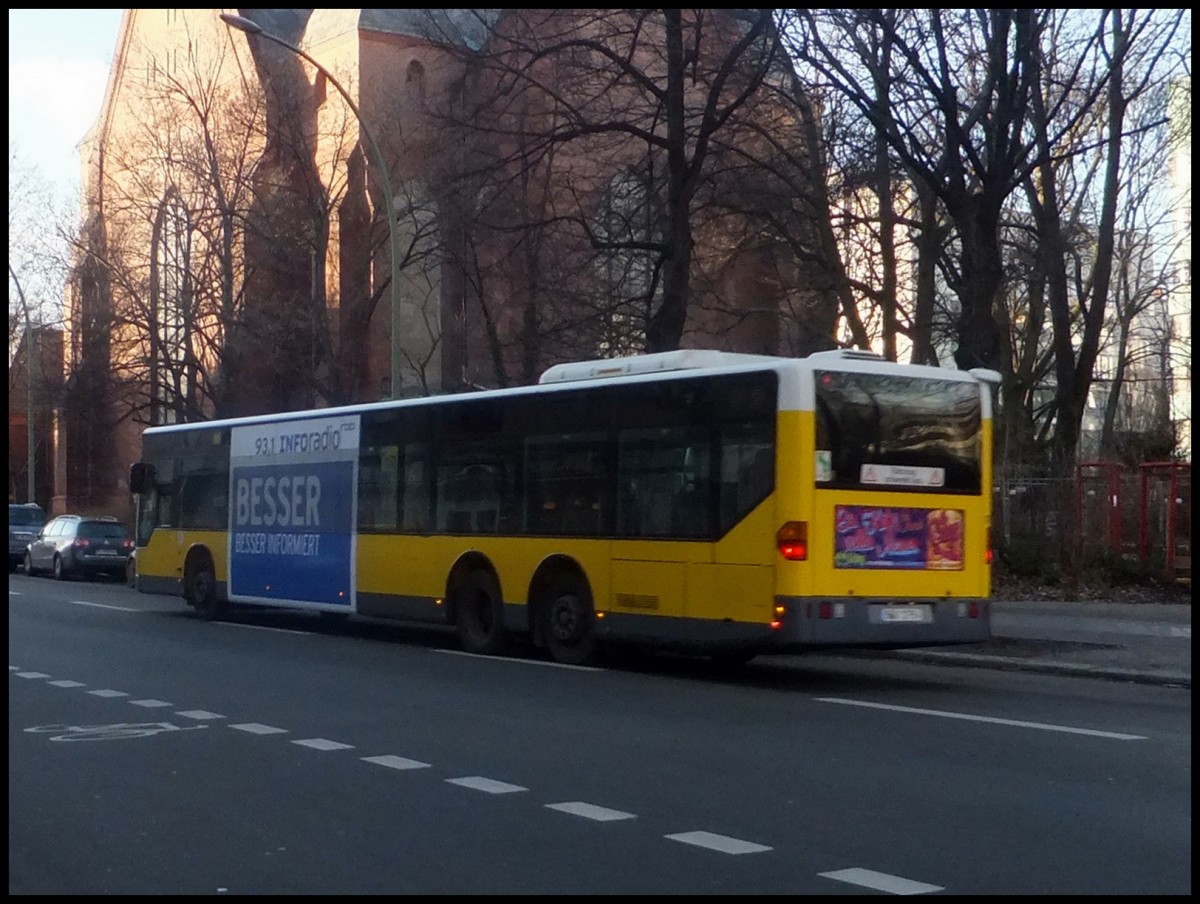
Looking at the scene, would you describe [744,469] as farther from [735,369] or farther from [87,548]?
[87,548]

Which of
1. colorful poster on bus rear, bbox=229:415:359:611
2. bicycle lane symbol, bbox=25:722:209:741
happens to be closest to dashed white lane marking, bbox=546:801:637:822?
bicycle lane symbol, bbox=25:722:209:741

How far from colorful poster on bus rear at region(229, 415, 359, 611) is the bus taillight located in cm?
731

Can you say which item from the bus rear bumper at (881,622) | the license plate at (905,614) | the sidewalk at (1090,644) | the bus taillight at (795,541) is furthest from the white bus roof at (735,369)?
the sidewalk at (1090,644)

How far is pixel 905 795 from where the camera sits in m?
8.55

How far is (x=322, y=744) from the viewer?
408 inches

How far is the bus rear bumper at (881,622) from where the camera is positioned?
44.1 ft

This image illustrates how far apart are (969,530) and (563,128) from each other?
11179mm

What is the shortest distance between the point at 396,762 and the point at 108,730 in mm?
2508

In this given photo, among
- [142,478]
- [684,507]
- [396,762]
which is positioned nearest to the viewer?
[396,762]

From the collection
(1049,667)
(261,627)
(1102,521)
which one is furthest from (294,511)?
(1102,521)

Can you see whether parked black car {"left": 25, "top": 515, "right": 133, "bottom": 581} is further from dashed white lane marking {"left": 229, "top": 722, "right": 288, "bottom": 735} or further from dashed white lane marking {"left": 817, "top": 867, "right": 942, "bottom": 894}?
dashed white lane marking {"left": 817, "top": 867, "right": 942, "bottom": 894}

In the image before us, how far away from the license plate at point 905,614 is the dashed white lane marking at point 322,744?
538 cm

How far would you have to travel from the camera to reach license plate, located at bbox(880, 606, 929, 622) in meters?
14.0

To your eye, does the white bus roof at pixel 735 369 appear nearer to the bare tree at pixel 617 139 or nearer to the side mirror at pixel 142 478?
the bare tree at pixel 617 139
